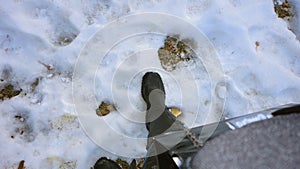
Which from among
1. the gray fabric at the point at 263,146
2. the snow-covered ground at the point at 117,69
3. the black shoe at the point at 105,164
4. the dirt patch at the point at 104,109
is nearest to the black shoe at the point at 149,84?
the snow-covered ground at the point at 117,69

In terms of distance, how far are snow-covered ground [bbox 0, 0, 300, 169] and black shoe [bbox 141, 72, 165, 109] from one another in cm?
5

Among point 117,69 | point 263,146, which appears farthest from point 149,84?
point 263,146

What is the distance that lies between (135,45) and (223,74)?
54cm

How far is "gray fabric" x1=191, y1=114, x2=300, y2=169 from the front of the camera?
0.99m

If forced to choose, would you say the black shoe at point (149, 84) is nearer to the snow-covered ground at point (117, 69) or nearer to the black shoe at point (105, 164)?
the snow-covered ground at point (117, 69)

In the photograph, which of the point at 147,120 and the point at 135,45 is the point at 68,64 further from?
the point at 147,120

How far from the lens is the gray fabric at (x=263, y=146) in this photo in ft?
3.24

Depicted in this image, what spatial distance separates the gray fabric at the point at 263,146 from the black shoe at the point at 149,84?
787 millimetres

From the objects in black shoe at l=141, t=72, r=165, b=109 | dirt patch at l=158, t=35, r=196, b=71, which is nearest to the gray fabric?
black shoe at l=141, t=72, r=165, b=109

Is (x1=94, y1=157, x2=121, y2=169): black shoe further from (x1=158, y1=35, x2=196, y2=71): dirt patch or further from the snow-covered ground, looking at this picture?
(x1=158, y1=35, x2=196, y2=71): dirt patch

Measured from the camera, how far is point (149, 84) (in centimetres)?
177

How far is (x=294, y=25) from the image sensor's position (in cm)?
187

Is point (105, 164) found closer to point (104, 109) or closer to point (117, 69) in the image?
point (104, 109)

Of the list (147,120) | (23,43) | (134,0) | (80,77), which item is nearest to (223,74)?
(147,120)
